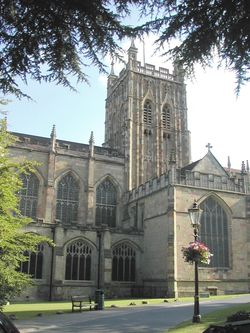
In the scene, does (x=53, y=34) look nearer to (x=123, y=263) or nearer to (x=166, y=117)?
(x=123, y=263)

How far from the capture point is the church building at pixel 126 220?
3297cm

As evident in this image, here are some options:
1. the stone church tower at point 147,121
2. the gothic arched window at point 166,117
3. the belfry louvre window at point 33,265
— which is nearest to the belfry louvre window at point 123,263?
the belfry louvre window at point 33,265

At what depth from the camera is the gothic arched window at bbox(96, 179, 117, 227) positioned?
137ft

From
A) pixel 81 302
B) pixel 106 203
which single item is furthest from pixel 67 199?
pixel 81 302

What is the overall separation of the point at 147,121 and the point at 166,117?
2918mm

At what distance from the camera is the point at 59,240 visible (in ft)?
108

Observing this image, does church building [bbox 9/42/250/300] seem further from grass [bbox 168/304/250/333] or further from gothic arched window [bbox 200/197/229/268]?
grass [bbox 168/304/250/333]

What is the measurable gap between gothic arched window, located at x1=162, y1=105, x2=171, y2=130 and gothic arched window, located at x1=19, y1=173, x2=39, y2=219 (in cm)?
1804

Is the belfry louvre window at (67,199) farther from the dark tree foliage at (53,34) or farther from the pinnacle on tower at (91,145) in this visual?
the dark tree foliage at (53,34)

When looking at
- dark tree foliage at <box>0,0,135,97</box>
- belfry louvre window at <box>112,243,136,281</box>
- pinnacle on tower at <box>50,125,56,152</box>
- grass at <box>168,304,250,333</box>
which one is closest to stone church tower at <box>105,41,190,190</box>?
pinnacle on tower at <box>50,125,56,152</box>

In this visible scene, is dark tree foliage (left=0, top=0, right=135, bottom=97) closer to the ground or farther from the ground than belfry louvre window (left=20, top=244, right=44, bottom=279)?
farther from the ground

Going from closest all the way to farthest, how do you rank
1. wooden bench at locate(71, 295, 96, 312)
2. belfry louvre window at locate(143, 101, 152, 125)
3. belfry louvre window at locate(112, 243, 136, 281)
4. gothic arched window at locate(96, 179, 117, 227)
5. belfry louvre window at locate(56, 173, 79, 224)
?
wooden bench at locate(71, 295, 96, 312) → belfry louvre window at locate(112, 243, 136, 281) → belfry louvre window at locate(56, 173, 79, 224) → gothic arched window at locate(96, 179, 117, 227) → belfry louvre window at locate(143, 101, 152, 125)

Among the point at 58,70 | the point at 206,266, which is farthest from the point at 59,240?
the point at 58,70

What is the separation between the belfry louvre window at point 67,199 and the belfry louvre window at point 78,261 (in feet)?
20.1
